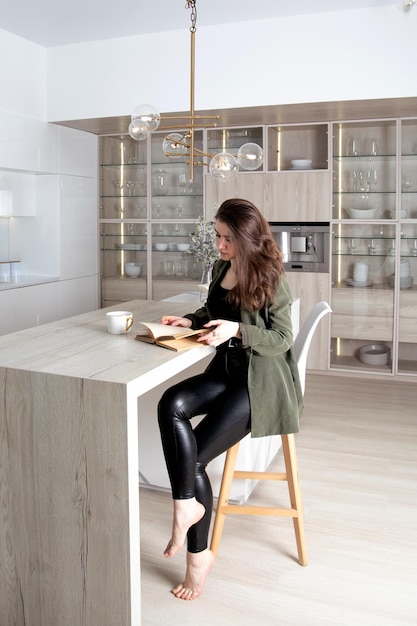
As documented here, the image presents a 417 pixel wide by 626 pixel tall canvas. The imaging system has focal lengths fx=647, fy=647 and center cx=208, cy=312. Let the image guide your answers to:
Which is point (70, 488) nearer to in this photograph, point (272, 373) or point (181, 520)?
point (181, 520)

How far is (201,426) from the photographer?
2.24 m

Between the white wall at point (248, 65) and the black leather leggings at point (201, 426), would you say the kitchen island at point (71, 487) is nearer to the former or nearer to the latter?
the black leather leggings at point (201, 426)

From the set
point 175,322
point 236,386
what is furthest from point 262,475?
point 175,322

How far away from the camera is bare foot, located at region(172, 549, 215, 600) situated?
7.27 feet

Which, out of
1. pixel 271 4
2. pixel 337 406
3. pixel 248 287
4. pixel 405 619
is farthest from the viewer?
pixel 337 406

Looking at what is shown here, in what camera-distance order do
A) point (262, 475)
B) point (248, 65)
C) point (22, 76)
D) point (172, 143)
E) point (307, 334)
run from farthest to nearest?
point (22, 76)
point (248, 65)
point (172, 143)
point (307, 334)
point (262, 475)

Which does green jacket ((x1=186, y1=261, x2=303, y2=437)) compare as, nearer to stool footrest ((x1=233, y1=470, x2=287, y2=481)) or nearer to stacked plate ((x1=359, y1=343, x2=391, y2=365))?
stool footrest ((x1=233, y1=470, x2=287, y2=481))

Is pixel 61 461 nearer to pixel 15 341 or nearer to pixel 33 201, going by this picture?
pixel 15 341

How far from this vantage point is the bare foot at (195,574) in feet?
7.27

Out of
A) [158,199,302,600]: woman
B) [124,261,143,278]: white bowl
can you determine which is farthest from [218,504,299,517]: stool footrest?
[124,261,143,278]: white bowl

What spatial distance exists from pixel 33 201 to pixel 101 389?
414 centimetres

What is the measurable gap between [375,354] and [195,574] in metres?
3.59

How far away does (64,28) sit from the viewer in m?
4.69

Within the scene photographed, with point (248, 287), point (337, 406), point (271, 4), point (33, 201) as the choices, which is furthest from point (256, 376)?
point (33, 201)
